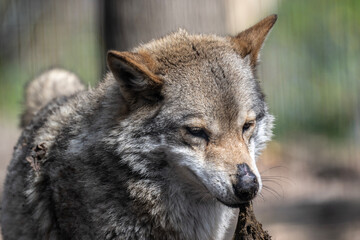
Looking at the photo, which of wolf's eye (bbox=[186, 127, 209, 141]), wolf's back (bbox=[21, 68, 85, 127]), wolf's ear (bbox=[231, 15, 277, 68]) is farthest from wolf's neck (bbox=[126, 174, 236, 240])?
wolf's back (bbox=[21, 68, 85, 127])

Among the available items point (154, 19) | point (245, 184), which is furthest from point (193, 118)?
point (154, 19)

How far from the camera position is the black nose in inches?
163

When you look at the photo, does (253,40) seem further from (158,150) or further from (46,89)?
(46,89)

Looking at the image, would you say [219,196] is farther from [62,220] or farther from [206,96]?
[62,220]

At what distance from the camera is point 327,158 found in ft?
37.7

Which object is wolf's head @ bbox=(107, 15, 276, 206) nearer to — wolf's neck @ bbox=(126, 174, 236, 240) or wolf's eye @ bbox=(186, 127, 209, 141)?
wolf's eye @ bbox=(186, 127, 209, 141)

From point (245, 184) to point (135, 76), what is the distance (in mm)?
1194

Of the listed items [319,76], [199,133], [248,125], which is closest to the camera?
A: [199,133]

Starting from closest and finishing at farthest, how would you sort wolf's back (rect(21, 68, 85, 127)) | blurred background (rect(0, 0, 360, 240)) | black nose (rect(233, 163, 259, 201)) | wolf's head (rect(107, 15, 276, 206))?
black nose (rect(233, 163, 259, 201)), wolf's head (rect(107, 15, 276, 206)), wolf's back (rect(21, 68, 85, 127)), blurred background (rect(0, 0, 360, 240))

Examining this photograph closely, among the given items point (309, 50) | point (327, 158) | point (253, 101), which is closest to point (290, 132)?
point (327, 158)

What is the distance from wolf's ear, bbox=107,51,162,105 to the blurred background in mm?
2882

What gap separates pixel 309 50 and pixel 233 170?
9.09 meters

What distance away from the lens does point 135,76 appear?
4488mm

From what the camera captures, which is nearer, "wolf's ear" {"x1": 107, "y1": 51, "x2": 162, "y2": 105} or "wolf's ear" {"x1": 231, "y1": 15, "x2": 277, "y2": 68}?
"wolf's ear" {"x1": 107, "y1": 51, "x2": 162, "y2": 105}
